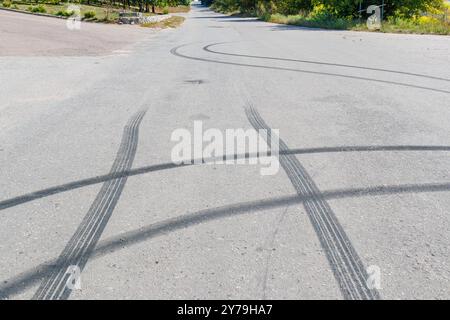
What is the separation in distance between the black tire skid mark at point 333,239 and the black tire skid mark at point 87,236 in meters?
1.76

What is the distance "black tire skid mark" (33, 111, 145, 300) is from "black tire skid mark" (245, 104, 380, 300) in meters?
1.76

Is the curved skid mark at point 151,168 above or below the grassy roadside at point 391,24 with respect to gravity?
below

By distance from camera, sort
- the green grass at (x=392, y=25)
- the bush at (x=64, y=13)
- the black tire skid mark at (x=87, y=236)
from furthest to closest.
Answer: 1. the bush at (x=64, y=13)
2. the green grass at (x=392, y=25)
3. the black tire skid mark at (x=87, y=236)

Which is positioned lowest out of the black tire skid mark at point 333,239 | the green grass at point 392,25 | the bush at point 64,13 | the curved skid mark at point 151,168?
the black tire skid mark at point 333,239

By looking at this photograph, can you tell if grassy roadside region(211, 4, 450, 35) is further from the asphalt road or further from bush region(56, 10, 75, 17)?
bush region(56, 10, 75, 17)

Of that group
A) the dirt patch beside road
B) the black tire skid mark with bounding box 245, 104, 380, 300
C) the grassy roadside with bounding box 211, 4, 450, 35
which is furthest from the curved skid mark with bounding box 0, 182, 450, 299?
the grassy roadside with bounding box 211, 4, 450, 35

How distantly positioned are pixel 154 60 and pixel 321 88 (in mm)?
6730

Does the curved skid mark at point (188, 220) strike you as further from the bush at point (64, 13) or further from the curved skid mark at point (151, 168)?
the bush at point (64, 13)

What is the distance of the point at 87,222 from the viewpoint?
351 centimetres

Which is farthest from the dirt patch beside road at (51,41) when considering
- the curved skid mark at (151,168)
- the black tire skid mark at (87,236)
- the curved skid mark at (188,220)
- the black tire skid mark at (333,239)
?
the curved skid mark at (188,220)

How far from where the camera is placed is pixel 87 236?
329cm

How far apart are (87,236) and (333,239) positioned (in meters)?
1.95

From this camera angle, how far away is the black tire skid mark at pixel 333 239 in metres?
2.69
